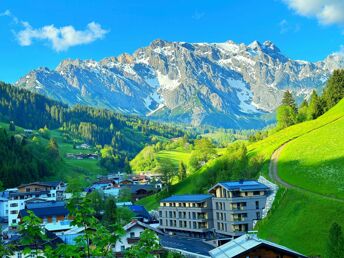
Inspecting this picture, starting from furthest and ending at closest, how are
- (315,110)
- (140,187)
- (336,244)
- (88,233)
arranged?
(140,187), (315,110), (336,244), (88,233)

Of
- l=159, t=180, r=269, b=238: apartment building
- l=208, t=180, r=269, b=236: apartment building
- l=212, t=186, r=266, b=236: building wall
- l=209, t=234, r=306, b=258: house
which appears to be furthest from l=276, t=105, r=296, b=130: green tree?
l=209, t=234, r=306, b=258: house

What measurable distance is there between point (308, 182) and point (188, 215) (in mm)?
33216

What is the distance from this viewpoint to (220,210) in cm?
9975

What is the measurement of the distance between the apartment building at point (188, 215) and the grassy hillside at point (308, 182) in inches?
624

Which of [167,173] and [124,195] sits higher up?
[167,173]

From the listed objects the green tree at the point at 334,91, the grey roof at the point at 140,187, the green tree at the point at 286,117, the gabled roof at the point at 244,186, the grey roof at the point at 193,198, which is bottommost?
the grey roof at the point at 140,187

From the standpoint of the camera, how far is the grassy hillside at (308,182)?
68.5 m

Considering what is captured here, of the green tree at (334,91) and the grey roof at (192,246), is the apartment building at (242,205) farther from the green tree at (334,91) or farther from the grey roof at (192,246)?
the green tree at (334,91)

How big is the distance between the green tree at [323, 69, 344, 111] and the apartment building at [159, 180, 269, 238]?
251 feet

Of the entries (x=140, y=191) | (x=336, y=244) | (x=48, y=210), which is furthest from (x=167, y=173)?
(x=336, y=244)

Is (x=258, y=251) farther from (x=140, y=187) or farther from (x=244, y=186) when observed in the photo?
(x=140, y=187)

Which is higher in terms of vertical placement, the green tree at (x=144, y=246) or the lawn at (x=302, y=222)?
the green tree at (x=144, y=246)

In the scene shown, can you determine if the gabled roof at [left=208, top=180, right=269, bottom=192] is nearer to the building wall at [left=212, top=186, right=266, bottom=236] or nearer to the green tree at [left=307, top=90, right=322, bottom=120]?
the building wall at [left=212, top=186, right=266, bottom=236]

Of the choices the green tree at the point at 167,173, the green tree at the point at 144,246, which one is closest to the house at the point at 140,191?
the green tree at the point at 167,173
